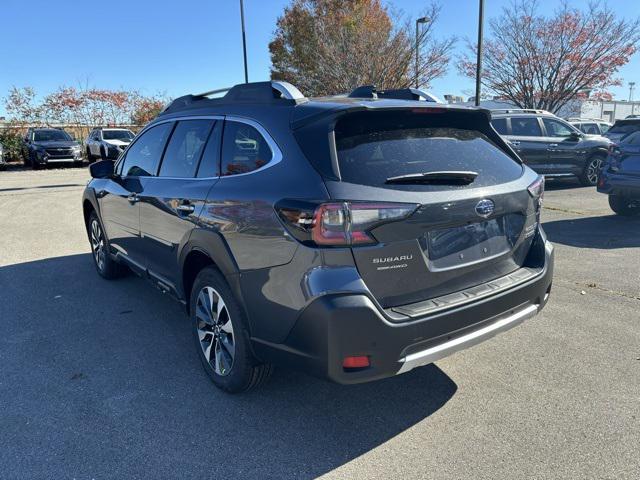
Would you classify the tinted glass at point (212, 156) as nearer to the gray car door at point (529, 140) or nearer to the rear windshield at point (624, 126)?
the gray car door at point (529, 140)

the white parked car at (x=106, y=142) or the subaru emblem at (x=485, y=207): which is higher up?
the white parked car at (x=106, y=142)

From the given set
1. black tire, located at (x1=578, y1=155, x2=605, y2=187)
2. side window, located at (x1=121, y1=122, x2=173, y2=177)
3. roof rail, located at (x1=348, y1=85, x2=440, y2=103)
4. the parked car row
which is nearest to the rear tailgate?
roof rail, located at (x1=348, y1=85, x2=440, y2=103)

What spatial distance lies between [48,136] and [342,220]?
2467 cm

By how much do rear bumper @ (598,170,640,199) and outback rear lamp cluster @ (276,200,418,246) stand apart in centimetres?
701

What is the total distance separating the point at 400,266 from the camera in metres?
2.54

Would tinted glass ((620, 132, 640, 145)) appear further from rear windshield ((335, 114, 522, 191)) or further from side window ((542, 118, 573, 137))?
rear windshield ((335, 114, 522, 191))

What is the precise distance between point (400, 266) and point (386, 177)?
45 centimetres

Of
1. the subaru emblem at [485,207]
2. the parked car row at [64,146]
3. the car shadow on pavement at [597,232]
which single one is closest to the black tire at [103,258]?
the subaru emblem at [485,207]

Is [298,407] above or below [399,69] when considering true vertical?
below

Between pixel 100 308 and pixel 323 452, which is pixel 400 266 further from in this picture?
pixel 100 308

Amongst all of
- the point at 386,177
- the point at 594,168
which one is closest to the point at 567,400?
the point at 386,177

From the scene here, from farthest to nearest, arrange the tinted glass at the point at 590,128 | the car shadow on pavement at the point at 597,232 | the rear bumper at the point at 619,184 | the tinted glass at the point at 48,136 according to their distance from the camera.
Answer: the tinted glass at the point at 590,128
the tinted glass at the point at 48,136
the rear bumper at the point at 619,184
the car shadow on pavement at the point at 597,232

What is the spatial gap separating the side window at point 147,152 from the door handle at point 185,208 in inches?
32.5

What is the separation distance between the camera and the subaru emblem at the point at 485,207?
278cm
